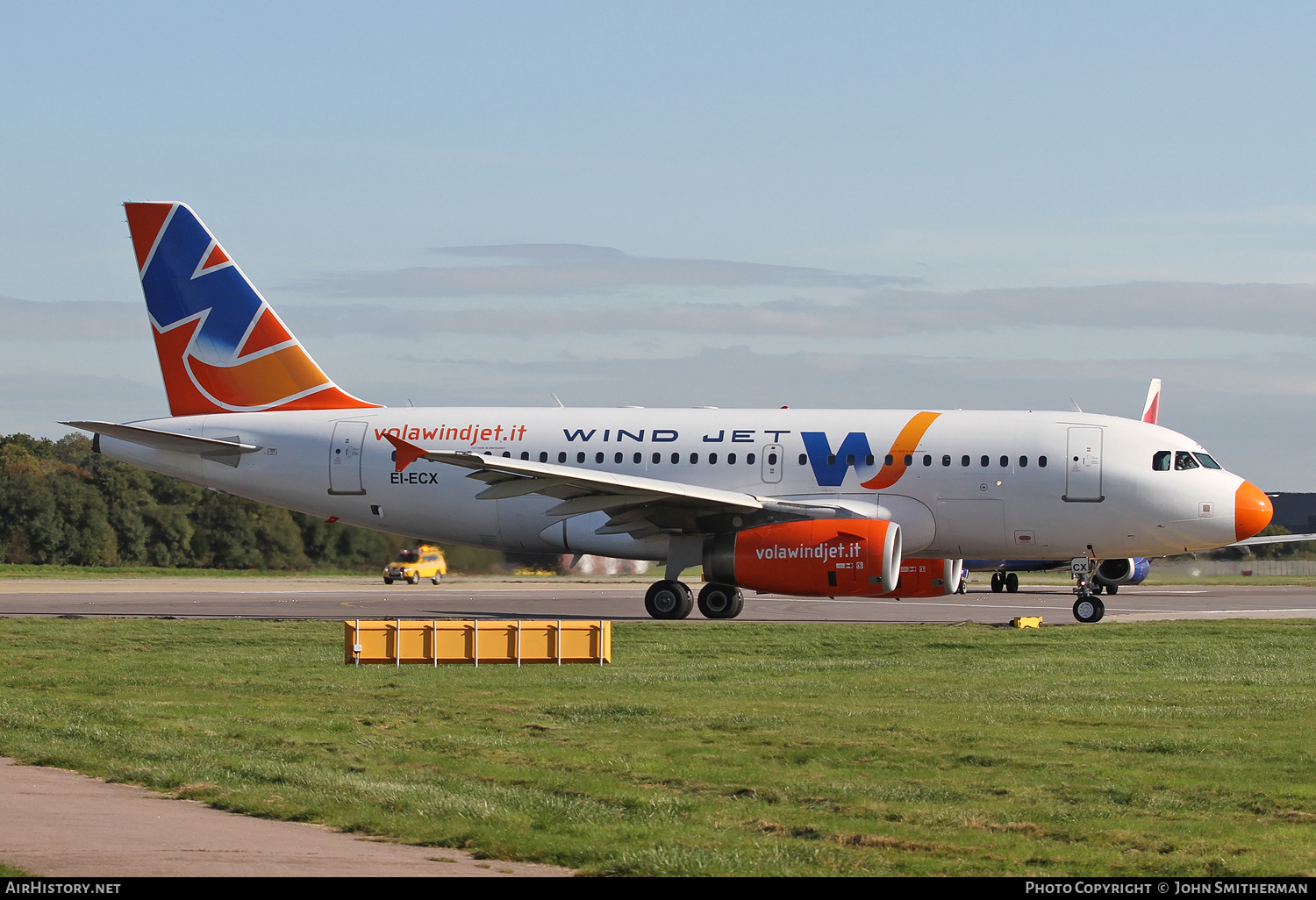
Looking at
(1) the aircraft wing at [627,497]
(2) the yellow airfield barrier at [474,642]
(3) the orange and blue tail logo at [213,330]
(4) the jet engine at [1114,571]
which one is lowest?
(4) the jet engine at [1114,571]

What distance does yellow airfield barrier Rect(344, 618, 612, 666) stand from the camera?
744 inches

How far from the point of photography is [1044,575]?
228ft

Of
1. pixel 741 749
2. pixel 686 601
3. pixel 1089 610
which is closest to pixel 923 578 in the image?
pixel 1089 610

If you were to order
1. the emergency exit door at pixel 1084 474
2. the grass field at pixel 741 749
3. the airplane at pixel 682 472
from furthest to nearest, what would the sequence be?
the emergency exit door at pixel 1084 474 < the airplane at pixel 682 472 < the grass field at pixel 741 749

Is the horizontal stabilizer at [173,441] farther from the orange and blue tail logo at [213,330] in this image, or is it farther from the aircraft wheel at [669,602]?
the aircraft wheel at [669,602]

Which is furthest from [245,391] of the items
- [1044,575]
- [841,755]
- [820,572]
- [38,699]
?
[1044,575]

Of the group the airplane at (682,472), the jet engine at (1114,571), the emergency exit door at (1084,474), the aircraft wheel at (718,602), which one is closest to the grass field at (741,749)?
the airplane at (682,472)

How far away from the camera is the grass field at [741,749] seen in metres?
8.40

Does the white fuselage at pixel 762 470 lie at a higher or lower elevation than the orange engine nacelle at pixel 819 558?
higher

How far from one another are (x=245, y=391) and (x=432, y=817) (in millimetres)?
22985

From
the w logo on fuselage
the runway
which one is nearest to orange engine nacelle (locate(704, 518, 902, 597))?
the w logo on fuselage

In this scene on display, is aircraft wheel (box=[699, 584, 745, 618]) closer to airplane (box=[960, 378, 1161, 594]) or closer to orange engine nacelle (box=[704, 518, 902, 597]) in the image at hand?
orange engine nacelle (box=[704, 518, 902, 597])

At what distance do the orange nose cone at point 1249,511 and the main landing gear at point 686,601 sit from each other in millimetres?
9199
